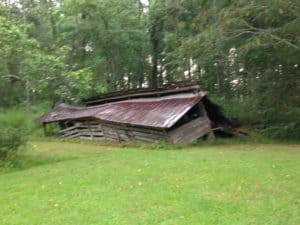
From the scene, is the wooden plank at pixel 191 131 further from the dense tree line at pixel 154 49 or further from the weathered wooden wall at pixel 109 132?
the dense tree line at pixel 154 49

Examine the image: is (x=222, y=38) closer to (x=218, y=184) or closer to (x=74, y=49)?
(x=218, y=184)

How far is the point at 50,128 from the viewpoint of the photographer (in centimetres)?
2873

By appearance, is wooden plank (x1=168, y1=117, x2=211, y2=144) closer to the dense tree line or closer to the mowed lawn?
the dense tree line

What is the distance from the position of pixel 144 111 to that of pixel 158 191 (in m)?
12.4

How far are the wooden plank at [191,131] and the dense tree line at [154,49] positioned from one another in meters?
3.03

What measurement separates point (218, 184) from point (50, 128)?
65.0 ft

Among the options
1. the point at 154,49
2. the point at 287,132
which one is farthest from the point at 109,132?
the point at 154,49

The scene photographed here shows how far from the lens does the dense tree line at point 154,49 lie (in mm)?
15742

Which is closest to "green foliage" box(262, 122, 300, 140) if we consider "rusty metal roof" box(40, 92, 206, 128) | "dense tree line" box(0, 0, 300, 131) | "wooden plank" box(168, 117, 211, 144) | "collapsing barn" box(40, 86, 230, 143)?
"dense tree line" box(0, 0, 300, 131)

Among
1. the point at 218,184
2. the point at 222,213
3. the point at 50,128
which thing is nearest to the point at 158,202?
the point at 222,213

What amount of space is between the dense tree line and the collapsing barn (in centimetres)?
164

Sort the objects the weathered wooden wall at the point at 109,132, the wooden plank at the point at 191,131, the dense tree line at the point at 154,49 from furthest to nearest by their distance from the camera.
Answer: the weathered wooden wall at the point at 109,132
the wooden plank at the point at 191,131
the dense tree line at the point at 154,49

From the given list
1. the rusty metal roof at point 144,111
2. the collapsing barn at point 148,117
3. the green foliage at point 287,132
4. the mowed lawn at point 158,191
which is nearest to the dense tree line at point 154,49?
the green foliage at point 287,132

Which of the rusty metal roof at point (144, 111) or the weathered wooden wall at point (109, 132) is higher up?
the rusty metal roof at point (144, 111)
